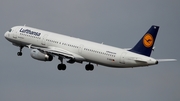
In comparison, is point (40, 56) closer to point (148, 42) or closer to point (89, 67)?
point (89, 67)

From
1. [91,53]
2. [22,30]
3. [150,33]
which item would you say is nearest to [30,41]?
[22,30]

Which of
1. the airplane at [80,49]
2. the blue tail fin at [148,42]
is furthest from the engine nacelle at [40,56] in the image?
the blue tail fin at [148,42]

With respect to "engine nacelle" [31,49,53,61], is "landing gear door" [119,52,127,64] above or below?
below

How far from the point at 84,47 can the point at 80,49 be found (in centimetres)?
80

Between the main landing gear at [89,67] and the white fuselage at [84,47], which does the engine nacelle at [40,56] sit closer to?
the white fuselage at [84,47]

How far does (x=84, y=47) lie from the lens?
12825 cm

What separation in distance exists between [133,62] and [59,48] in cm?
1441

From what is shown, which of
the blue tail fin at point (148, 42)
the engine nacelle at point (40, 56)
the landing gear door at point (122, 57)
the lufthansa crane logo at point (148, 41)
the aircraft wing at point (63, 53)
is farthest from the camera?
the engine nacelle at point (40, 56)

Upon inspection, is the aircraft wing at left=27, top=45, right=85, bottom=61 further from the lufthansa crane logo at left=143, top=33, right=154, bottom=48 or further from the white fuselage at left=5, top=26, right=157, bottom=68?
the lufthansa crane logo at left=143, top=33, right=154, bottom=48

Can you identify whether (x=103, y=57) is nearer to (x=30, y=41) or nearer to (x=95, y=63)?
(x=95, y=63)

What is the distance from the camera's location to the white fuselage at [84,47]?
12322cm

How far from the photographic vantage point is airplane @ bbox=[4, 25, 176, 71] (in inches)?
4839

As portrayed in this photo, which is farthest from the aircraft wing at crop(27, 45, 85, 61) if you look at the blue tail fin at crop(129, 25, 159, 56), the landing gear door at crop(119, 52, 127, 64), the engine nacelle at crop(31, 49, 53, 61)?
the blue tail fin at crop(129, 25, 159, 56)

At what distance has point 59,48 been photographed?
13112 centimetres
